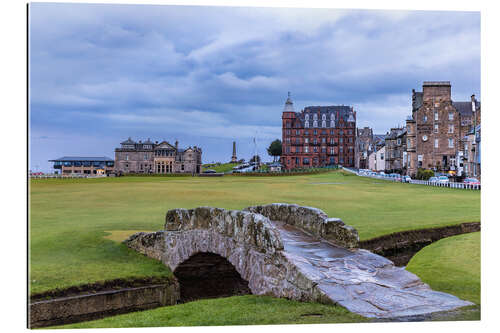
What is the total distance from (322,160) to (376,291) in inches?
327

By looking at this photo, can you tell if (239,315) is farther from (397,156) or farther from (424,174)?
(397,156)

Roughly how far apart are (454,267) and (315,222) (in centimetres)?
266

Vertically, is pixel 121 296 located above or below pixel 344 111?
below

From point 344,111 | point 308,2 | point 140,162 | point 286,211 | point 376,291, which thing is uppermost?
point 308,2

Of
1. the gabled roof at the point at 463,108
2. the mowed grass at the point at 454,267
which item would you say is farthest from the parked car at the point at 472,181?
the gabled roof at the point at 463,108

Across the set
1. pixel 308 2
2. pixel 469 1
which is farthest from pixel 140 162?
pixel 469 1

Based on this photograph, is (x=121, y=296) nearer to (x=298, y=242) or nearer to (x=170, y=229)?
(x=170, y=229)

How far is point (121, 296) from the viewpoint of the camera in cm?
830

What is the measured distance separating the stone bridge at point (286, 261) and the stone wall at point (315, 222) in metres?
0.02

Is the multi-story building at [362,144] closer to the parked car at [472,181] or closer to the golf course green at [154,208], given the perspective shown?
the golf course green at [154,208]

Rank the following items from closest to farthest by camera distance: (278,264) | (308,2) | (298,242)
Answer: (278,264) < (298,242) < (308,2)

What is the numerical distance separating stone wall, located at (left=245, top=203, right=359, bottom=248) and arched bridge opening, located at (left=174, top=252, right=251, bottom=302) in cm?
151

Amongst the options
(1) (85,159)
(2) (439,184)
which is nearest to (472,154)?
(2) (439,184)

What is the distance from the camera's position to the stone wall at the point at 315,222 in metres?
7.50
